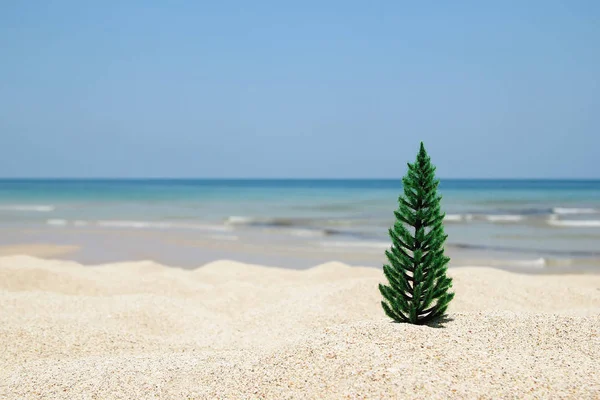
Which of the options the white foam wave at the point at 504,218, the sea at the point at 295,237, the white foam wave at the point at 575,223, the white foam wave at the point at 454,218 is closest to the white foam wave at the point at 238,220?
the sea at the point at 295,237

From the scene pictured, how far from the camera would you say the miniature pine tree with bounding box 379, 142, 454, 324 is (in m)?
7.10

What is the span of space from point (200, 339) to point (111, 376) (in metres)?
2.65

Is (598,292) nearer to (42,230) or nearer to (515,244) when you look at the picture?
(515,244)

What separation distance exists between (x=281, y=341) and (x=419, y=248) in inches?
97.1

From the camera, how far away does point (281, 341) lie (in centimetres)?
803

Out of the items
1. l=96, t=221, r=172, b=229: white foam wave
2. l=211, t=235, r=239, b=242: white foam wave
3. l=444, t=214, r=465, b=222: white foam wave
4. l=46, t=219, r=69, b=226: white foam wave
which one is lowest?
l=46, t=219, r=69, b=226: white foam wave

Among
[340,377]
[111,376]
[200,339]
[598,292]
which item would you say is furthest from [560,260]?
[111,376]

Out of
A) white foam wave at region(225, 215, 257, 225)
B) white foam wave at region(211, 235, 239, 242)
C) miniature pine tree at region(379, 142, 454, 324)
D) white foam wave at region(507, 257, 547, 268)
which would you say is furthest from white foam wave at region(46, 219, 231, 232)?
miniature pine tree at region(379, 142, 454, 324)

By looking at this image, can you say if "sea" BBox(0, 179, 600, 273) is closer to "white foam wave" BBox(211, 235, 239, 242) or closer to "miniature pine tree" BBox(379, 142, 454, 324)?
"white foam wave" BBox(211, 235, 239, 242)

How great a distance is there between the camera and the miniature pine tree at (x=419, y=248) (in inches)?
280

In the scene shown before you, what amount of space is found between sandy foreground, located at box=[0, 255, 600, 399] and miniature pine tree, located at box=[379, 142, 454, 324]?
47 centimetres

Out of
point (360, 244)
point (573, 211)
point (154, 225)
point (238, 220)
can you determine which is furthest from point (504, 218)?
point (154, 225)

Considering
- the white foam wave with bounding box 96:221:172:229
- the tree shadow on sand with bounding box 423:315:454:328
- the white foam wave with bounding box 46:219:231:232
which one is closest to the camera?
the tree shadow on sand with bounding box 423:315:454:328

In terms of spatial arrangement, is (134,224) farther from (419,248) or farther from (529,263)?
(419,248)
